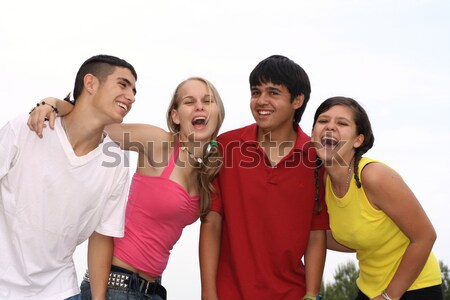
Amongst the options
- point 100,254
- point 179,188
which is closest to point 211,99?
point 179,188

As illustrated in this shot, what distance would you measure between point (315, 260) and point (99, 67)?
284 cm

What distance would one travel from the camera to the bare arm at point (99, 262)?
530 cm

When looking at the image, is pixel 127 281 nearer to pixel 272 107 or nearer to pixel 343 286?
pixel 272 107

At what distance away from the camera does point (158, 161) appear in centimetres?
573

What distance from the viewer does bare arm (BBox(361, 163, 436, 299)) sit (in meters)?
5.32

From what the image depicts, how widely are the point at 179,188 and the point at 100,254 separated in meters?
0.94

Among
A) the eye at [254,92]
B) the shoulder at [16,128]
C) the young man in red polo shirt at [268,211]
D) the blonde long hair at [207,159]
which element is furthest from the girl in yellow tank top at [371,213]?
the shoulder at [16,128]

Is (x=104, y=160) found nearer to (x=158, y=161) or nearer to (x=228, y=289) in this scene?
(x=158, y=161)

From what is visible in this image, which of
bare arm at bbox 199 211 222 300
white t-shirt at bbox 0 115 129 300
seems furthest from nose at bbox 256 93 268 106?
white t-shirt at bbox 0 115 129 300

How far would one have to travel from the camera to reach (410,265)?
17.7ft

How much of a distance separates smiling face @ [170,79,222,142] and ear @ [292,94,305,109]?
2.62 ft

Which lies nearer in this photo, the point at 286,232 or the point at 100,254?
the point at 100,254

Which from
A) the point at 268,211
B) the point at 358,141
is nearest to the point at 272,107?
the point at 358,141

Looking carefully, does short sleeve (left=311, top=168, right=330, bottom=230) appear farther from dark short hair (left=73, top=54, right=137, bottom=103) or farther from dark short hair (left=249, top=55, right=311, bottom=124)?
dark short hair (left=73, top=54, right=137, bottom=103)
